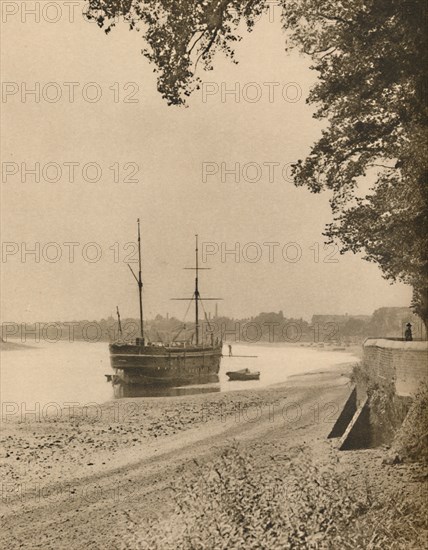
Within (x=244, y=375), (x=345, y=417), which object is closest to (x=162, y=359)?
(x=244, y=375)

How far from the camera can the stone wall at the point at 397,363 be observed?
16.6 feet

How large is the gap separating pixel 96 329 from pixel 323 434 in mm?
3076

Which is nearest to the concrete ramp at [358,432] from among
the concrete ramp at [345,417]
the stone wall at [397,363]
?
the concrete ramp at [345,417]

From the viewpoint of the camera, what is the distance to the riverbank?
4.59 m

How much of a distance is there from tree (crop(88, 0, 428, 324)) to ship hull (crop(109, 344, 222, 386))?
573 centimetres

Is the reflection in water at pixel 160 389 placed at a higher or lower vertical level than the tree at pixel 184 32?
lower

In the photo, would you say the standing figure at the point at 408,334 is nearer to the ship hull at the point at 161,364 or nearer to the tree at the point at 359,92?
the tree at the point at 359,92

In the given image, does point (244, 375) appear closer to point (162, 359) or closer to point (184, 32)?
point (162, 359)

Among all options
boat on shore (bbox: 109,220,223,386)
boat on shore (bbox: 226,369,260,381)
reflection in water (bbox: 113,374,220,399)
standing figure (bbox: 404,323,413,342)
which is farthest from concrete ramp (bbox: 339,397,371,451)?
boat on shore (bbox: 226,369,260,381)

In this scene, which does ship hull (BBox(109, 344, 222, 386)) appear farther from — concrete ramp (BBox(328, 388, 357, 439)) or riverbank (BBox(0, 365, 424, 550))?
concrete ramp (BBox(328, 388, 357, 439))

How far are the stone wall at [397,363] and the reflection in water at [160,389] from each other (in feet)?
14.4

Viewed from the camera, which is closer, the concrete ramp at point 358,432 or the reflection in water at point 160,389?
the concrete ramp at point 358,432

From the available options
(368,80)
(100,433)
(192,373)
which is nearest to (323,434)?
(100,433)

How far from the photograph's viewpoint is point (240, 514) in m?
4.45
